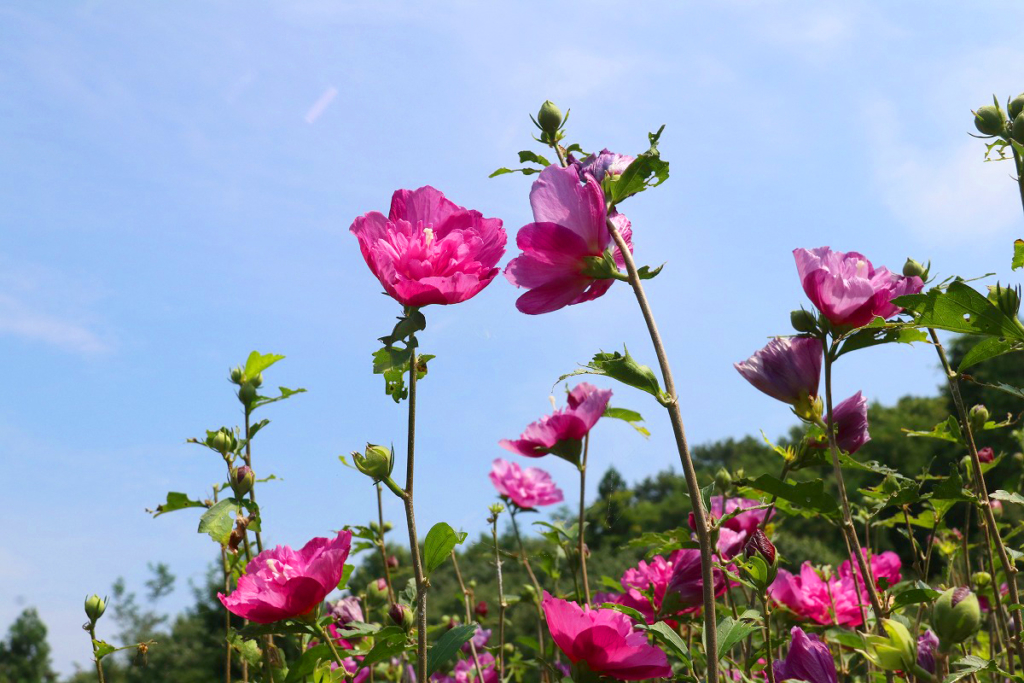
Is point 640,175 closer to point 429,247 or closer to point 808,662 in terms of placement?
point 429,247

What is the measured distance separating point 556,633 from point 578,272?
0.57m

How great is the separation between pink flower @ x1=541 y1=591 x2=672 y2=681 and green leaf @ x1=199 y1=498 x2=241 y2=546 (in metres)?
0.75

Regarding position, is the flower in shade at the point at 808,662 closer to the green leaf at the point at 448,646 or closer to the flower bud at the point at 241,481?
the green leaf at the point at 448,646

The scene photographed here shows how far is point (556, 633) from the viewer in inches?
50.7

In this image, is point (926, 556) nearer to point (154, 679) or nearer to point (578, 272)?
point (578, 272)

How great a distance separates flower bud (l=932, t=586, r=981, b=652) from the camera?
0.96m

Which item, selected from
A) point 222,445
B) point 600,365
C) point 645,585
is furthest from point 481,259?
point 645,585

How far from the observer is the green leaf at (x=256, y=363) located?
2.14 meters

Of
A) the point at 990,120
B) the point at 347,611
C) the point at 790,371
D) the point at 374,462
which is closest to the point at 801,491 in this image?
the point at 790,371

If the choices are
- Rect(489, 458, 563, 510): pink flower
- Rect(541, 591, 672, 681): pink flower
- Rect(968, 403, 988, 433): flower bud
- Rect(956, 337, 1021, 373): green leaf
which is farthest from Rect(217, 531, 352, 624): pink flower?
Rect(489, 458, 563, 510): pink flower

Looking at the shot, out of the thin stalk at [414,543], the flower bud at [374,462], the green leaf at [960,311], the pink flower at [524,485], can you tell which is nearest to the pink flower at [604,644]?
the thin stalk at [414,543]

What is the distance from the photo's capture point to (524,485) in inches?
111

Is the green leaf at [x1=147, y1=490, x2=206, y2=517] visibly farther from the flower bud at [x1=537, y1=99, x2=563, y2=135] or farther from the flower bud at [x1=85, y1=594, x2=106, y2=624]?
the flower bud at [x1=537, y1=99, x2=563, y2=135]

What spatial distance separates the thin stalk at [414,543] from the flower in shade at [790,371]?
53 cm
